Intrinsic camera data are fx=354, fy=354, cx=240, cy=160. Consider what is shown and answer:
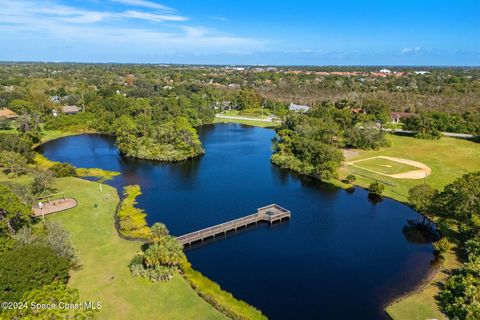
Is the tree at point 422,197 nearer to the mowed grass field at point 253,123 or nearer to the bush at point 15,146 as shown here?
→ the bush at point 15,146

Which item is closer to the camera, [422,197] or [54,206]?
[422,197]

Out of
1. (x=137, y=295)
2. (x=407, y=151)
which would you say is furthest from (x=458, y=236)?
(x=407, y=151)

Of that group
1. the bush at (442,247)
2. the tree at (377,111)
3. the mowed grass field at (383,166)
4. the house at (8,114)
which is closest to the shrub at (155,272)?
the bush at (442,247)

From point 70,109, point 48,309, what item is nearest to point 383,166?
point 48,309

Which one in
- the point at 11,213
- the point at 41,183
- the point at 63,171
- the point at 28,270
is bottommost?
the point at 63,171

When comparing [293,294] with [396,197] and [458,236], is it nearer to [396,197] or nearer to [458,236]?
[458,236]

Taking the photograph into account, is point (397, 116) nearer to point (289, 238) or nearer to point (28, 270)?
point (289, 238)
